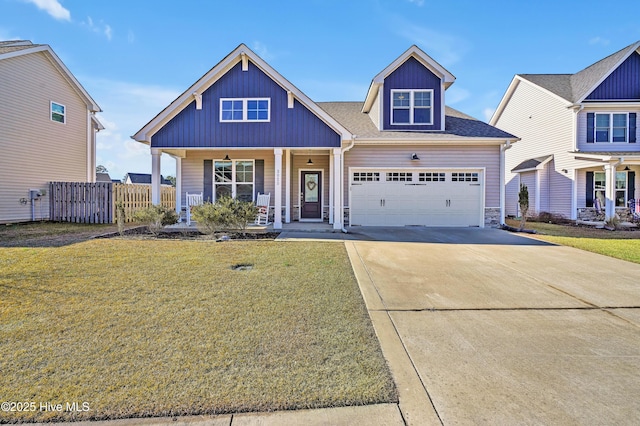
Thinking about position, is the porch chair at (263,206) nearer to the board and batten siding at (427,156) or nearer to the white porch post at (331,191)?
the white porch post at (331,191)

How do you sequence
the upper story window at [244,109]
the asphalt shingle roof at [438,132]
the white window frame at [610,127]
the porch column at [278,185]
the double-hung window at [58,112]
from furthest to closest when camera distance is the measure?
the white window frame at [610,127], the double-hung window at [58,112], the asphalt shingle roof at [438,132], the upper story window at [244,109], the porch column at [278,185]

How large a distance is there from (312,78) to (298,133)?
658 cm

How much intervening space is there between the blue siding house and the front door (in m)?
0.04

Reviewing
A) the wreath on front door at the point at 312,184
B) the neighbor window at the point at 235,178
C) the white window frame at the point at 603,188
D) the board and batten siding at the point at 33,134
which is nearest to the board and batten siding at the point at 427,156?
the wreath on front door at the point at 312,184

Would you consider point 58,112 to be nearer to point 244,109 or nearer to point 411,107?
point 244,109

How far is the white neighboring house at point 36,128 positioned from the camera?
517 inches

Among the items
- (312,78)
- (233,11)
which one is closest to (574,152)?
(312,78)

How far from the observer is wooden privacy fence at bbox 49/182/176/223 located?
1399 centimetres

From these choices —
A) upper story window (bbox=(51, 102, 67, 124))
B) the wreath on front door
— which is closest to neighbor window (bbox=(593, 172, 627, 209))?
the wreath on front door

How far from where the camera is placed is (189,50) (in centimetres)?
1278

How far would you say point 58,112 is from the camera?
15.5 m

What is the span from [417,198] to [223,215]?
7.86 m

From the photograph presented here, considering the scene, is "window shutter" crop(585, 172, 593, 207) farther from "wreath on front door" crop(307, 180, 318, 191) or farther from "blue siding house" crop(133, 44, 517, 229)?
"wreath on front door" crop(307, 180, 318, 191)

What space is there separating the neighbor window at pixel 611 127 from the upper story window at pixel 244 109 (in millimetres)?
16238
